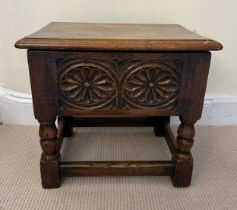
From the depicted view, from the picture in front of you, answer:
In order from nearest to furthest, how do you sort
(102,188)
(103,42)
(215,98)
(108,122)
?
1. (103,42)
2. (102,188)
3. (108,122)
4. (215,98)

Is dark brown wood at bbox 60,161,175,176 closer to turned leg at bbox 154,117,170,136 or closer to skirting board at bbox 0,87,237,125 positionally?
turned leg at bbox 154,117,170,136

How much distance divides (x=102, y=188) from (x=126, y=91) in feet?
0.95

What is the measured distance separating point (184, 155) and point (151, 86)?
0.72 ft

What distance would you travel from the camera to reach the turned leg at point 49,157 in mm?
695

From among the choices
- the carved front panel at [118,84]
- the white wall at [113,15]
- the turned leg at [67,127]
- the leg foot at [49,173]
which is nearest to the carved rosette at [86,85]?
the carved front panel at [118,84]

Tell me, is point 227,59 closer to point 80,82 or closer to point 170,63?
point 170,63

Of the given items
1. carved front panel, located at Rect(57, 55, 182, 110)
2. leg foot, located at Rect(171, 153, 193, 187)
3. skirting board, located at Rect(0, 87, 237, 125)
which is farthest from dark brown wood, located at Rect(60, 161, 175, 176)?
skirting board, located at Rect(0, 87, 237, 125)

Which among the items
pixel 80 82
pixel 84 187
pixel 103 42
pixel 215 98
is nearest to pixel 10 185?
pixel 84 187

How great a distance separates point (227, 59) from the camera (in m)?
1.06

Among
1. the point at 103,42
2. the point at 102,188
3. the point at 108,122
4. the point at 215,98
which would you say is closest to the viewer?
the point at 103,42

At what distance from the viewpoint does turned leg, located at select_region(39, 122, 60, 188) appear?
27.4 inches

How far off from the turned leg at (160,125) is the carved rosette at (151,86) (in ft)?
0.99

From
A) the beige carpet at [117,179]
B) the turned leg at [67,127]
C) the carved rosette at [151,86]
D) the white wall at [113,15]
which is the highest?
the white wall at [113,15]

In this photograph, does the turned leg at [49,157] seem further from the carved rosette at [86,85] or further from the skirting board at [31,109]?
the skirting board at [31,109]
